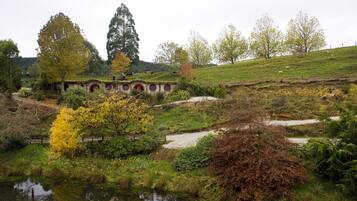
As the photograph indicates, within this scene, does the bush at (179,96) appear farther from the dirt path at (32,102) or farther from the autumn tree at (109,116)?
the autumn tree at (109,116)

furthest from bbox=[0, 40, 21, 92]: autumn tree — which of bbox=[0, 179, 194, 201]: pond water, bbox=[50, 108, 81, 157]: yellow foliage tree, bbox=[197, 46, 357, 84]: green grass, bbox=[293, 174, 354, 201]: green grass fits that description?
bbox=[293, 174, 354, 201]: green grass

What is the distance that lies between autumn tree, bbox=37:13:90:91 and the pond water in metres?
24.3

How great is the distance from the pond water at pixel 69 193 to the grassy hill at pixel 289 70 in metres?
36.0

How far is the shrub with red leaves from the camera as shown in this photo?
73.9 feet

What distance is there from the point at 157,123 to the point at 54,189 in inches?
606

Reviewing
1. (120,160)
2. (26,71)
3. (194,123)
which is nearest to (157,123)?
(194,123)

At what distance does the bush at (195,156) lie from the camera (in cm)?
2791

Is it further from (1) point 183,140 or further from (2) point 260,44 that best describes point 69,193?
(2) point 260,44

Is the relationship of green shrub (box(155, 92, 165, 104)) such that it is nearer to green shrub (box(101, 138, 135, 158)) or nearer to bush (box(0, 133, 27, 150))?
green shrub (box(101, 138, 135, 158))

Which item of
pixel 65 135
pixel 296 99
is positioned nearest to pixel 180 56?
pixel 296 99

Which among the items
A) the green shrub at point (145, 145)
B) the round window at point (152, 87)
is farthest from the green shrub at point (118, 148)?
the round window at point (152, 87)

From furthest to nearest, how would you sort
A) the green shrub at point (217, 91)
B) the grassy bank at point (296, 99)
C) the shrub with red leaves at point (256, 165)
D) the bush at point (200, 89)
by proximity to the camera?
the bush at point (200, 89) < the green shrub at point (217, 91) < the grassy bank at point (296, 99) < the shrub with red leaves at point (256, 165)

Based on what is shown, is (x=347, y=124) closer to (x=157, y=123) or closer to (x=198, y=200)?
(x=198, y=200)

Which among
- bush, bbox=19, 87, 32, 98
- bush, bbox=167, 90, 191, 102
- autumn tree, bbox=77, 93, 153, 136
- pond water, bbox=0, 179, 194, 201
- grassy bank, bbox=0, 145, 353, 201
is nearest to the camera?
grassy bank, bbox=0, 145, 353, 201
